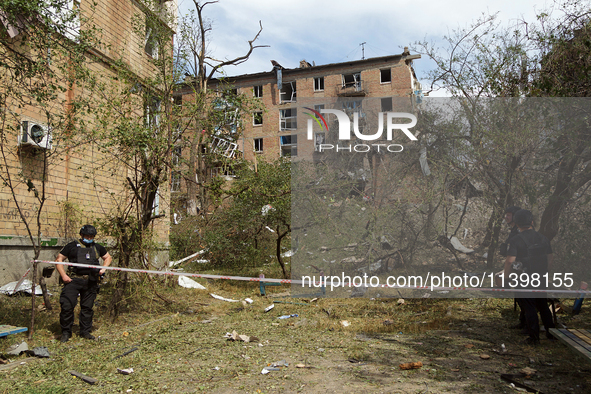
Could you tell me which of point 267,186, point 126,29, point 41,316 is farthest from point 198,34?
point 41,316

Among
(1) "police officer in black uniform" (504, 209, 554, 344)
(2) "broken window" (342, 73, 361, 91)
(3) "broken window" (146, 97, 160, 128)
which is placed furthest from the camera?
(2) "broken window" (342, 73, 361, 91)

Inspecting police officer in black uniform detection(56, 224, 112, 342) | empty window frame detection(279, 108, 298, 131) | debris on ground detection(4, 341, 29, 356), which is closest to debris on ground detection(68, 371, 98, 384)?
debris on ground detection(4, 341, 29, 356)

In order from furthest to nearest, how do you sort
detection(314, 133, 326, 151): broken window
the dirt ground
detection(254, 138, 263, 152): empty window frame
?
detection(254, 138, 263, 152): empty window frame
detection(314, 133, 326, 151): broken window
the dirt ground

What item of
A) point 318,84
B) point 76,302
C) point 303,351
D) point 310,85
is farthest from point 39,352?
point 318,84

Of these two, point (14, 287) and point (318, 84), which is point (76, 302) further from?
point (318, 84)

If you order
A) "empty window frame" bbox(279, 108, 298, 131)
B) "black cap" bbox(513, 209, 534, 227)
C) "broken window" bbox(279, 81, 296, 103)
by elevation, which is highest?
"broken window" bbox(279, 81, 296, 103)

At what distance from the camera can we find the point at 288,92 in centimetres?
3709

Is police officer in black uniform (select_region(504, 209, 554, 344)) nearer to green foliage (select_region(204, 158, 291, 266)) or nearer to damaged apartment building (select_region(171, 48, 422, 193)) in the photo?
green foliage (select_region(204, 158, 291, 266))

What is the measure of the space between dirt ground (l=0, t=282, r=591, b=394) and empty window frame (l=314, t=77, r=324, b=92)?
95.6ft

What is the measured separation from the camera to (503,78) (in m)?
9.93

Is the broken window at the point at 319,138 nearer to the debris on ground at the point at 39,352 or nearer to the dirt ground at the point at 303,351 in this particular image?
the dirt ground at the point at 303,351

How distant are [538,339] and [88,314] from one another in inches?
252

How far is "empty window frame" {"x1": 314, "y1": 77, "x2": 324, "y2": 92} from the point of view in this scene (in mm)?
35938

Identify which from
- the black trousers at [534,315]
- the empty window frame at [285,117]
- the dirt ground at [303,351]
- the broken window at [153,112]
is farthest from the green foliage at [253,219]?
the empty window frame at [285,117]
